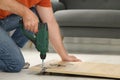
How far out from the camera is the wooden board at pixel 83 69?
1974 millimetres

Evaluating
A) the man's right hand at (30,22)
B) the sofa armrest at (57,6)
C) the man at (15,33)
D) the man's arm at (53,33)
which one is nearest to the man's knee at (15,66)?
the man at (15,33)

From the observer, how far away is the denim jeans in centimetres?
212

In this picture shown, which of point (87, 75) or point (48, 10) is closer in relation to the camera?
point (87, 75)

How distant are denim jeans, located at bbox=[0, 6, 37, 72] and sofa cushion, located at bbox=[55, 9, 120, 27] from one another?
108cm

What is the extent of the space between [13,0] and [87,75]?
0.69 meters

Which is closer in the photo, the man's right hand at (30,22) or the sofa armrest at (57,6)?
the man's right hand at (30,22)

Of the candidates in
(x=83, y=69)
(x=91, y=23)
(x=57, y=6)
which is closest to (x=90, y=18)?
(x=91, y=23)

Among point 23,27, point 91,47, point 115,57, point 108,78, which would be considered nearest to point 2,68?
point 23,27

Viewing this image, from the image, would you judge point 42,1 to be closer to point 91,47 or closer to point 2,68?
point 2,68

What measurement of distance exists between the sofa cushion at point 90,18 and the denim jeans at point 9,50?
108 centimetres

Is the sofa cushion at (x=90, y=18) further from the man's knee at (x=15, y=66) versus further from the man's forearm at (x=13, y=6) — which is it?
the man's forearm at (x=13, y=6)

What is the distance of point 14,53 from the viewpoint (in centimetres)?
216

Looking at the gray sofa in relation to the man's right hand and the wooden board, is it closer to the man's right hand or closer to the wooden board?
the wooden board

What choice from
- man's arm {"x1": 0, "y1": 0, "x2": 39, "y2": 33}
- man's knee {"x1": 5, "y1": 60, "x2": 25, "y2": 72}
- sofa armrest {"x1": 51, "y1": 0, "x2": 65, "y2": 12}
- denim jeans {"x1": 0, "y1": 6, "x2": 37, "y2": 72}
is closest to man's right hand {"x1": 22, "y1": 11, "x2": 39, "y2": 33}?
Answer: man's arm {"x1": 0, "y1": 0, "x2": 39, "y2": 33}
